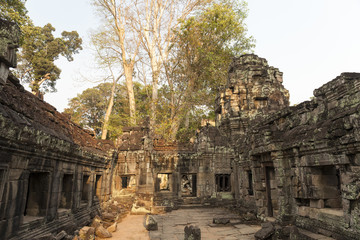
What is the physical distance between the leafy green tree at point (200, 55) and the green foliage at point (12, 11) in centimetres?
1294

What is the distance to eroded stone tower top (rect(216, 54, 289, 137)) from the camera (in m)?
16.3

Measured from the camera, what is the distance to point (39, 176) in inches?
233

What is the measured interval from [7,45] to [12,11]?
28.4ft

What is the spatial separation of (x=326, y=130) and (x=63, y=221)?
7.47 metres

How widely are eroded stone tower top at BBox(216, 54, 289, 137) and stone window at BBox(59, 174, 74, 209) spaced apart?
11.8 metres

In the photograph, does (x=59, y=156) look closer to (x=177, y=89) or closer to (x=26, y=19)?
(x=26, y=19)

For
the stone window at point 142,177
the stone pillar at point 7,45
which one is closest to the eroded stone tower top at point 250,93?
the stone window at point 142,177

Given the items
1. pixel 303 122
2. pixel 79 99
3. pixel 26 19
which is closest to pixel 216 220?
pixel 303 122

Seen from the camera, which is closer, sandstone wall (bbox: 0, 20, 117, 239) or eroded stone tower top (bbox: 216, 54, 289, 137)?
sandstone wall (bbox: 0, 20, 117, 239)

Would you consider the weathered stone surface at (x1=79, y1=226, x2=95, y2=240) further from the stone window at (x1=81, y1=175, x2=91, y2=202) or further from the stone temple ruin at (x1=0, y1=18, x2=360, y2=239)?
the stone window at (x1=81, y1=175, x2=91, y2=202)

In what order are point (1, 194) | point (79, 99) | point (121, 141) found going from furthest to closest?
point (79, 99)
point (121, 141)
point (1, 194)

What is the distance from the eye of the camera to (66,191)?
23.9ft

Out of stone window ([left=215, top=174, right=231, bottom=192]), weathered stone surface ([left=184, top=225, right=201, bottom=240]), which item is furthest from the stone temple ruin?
stone window ([left=215, top=174, right=231, bottom=192])

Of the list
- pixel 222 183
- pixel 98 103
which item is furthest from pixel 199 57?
pixel 98 103
